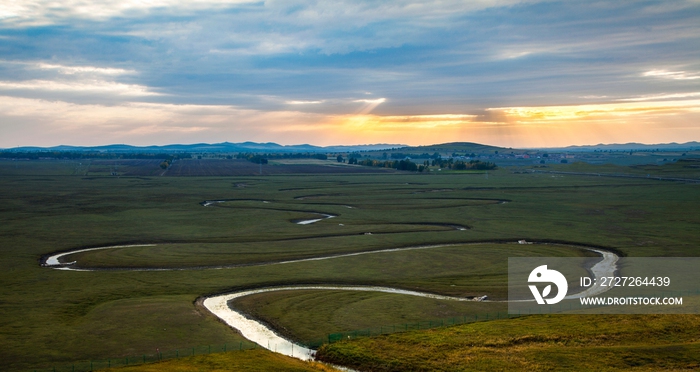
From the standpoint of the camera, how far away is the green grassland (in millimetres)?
41250

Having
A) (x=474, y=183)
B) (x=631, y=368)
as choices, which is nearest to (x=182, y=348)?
(x=631, y=368)

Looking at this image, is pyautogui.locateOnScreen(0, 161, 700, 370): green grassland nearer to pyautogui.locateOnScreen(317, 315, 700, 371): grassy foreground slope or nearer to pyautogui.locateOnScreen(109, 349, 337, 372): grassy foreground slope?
pyautogui.locateOnScreen(109, 349, 337, 372): grassy foreground slope

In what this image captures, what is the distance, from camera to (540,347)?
3638 cm

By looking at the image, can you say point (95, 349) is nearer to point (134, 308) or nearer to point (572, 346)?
point (134, 308)

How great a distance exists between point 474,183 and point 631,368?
5488 inches

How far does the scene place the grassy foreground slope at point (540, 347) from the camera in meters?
33.7

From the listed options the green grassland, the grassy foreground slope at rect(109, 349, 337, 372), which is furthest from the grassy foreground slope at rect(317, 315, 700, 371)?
the green grassland

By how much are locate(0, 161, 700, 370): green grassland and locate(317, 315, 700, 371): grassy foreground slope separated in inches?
184

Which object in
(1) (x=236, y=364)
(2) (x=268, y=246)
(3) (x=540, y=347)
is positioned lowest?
(1) (x=236, y=364)

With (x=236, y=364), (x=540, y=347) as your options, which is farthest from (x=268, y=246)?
(x=540, y=347)

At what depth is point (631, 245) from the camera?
233 ft

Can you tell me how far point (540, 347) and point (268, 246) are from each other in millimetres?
41905

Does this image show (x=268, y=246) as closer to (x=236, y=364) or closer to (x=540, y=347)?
(x=236, y=364)

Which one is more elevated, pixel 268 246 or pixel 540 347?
pixel 268 246
